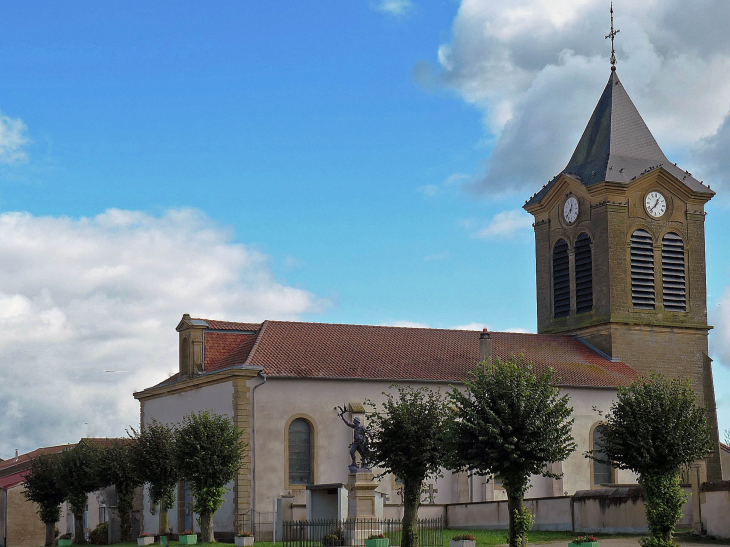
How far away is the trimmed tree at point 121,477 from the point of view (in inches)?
1877

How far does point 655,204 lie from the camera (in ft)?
186

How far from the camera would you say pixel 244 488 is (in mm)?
43656

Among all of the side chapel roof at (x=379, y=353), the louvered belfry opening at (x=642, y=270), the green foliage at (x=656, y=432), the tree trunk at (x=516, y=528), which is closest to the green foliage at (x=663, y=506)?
the green foliage at (x=656, y=432)

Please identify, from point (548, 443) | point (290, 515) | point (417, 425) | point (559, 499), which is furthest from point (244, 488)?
point (548, 443)

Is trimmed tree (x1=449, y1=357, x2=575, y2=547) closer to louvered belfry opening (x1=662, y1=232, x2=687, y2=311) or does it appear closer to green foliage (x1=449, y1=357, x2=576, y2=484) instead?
green foliage (x1=449, y1=357, x2=576, y2=484)

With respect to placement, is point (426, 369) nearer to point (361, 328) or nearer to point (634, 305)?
point (361, 328)

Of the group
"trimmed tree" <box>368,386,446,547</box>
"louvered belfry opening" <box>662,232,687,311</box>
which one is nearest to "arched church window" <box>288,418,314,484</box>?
"trimmed tree" <box>368,386,446,547</box>

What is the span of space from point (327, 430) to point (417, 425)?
8.41m

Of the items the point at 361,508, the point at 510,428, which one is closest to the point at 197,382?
the point at 361,508

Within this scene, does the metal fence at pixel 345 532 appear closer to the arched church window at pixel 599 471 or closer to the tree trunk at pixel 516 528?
the tree trunk at pixel 516 528

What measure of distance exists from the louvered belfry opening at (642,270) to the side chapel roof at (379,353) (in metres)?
3.92

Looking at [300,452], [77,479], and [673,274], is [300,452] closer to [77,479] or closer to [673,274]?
[77,479]

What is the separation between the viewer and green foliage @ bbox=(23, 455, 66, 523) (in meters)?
54.2

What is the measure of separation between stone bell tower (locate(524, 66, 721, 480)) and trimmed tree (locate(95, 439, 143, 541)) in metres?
23.9
